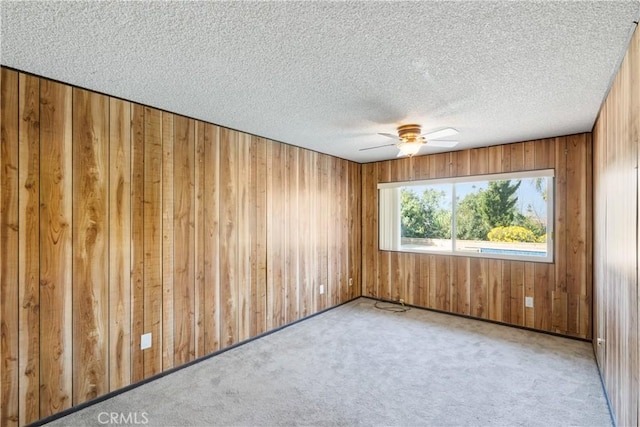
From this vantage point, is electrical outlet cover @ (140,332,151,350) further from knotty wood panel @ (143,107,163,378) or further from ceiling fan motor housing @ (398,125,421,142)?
ceiling fan motor housing @ (398,125,421,142)

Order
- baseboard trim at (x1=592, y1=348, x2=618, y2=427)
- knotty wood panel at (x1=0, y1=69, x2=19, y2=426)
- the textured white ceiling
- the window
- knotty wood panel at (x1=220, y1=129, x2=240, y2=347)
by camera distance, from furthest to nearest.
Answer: the window → knotty wood panel at (x1=220, y1=129, x2=240, y2=347) → baseboard trim at (x1=592, y1=348, x2=618, y2=427) → knotty wood panel at (x1=0, y1=69, x2=19, y2=426) → the textured white ceiling

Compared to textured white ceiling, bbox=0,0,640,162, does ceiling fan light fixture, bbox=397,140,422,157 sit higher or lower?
lower

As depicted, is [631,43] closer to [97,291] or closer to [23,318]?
[97,291]

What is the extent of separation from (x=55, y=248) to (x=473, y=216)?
4.64 metres

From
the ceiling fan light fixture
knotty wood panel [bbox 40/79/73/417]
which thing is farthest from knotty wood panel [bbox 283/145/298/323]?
knotty wood panel [bbox 40/79/73/417]

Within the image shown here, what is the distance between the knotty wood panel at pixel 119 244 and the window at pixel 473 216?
3.81 meters

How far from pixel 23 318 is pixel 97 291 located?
0.43 metres

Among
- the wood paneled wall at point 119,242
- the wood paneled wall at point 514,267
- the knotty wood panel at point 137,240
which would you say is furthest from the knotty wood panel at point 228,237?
the wood paneled wall at point 514,267

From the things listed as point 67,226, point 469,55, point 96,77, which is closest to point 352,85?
point 469,55

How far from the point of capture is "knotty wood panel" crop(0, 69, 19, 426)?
6.58 ft

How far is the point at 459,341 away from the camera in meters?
3.54

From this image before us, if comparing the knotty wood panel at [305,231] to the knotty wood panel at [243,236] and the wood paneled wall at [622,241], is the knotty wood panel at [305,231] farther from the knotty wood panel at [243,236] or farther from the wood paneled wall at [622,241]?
the wood paneled wall at [622,241]

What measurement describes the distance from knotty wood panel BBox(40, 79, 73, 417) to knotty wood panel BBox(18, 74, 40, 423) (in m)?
0.03

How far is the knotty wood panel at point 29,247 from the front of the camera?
2080 millimetres
